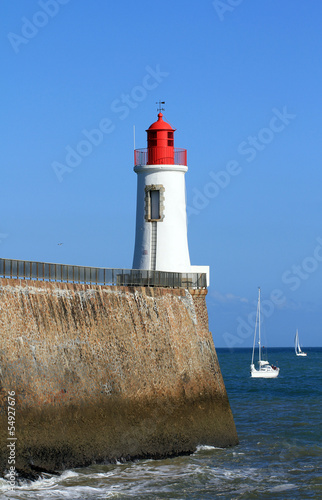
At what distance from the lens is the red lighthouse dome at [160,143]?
33.2 meters

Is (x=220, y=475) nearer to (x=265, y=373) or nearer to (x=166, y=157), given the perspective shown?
(x=166, y=157)

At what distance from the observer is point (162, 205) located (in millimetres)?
33000

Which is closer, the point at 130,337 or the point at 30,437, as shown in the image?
the point at 30,437

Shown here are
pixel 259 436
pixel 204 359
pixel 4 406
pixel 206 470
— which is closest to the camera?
pixel 4 406

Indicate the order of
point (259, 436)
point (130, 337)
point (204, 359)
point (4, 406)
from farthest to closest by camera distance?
1. point (259, 436)
2. point (204, 359)
3. point (130, 337)
4. point (4, 406)

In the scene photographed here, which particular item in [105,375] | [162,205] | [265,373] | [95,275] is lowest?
[265,373]

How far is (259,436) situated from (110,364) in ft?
29.3

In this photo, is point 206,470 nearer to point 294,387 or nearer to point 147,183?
point 147,183

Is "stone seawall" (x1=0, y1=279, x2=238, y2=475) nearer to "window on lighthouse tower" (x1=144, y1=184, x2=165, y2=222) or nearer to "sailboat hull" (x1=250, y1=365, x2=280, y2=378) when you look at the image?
"window on lighthouse tower" (x1=144, y1=184, x2=165, y2=222)

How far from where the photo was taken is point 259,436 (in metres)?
32.5

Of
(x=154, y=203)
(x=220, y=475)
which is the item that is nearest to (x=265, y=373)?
(x=154, y=203)

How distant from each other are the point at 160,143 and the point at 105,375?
11228mm

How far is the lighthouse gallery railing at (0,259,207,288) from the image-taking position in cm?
2539

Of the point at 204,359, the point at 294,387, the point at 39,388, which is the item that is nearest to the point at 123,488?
the point at 39,388
